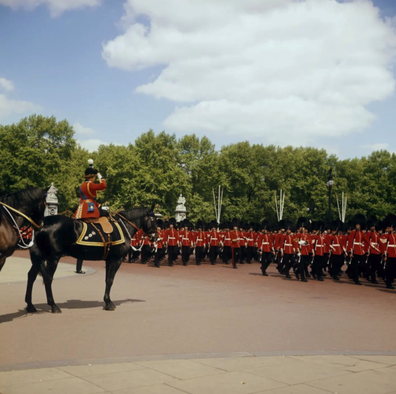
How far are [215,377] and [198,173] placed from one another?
6122 centimetres

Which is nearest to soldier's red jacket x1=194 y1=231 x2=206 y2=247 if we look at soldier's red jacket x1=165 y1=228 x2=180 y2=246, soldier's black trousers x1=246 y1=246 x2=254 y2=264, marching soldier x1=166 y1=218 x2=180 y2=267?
marching soldier x1=166 y1=218 x2=180 y2=267

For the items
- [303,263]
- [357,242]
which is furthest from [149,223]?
[357,242]

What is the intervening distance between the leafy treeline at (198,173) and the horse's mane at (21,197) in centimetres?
4491

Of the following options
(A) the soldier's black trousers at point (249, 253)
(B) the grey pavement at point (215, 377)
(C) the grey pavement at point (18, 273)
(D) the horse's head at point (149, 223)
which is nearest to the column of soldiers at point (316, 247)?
(A) the soldier's black trousers at point (249, 253)

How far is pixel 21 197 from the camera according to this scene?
9.31m

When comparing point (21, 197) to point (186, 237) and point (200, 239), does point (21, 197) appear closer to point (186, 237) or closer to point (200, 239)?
point (186, 237)

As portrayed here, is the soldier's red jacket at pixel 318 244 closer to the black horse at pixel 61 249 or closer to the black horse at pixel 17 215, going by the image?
the black horse at pixel 61 249

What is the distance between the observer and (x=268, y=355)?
22.3 feet

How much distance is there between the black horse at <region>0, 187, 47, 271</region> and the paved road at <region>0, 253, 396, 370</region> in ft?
4.27

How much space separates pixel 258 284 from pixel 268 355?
9.41 m

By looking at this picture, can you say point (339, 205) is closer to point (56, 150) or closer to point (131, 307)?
point (56, 150)

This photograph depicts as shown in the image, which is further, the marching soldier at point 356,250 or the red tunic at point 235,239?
the red tunic at point 235,239

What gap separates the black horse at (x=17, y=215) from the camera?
8734mm

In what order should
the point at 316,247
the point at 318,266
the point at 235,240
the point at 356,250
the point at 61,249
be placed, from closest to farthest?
1. the point at 61,249
2. the point at 356,250
3. the point at 318,266
4. the point at 316,247
5. the point at 235,240
